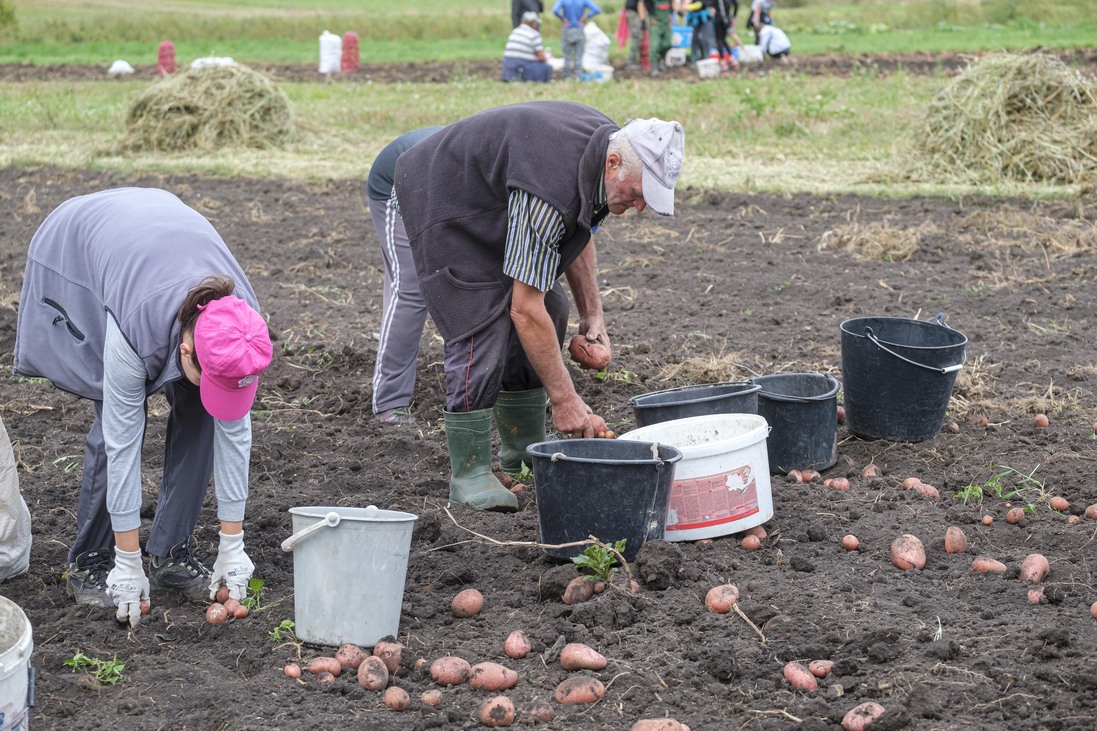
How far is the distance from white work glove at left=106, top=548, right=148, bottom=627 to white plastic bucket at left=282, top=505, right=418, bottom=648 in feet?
1.53

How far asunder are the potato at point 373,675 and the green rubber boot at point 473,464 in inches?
48.8

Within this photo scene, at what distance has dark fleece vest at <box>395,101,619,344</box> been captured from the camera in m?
3.73

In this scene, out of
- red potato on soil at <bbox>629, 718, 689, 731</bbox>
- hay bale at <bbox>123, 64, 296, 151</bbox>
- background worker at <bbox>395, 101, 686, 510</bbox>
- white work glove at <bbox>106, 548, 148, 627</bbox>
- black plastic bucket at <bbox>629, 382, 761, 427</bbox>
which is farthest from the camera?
hay bale at <bbox>123, 64, 296, 151</bbox>

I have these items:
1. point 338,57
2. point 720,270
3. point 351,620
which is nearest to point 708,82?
point 338,57

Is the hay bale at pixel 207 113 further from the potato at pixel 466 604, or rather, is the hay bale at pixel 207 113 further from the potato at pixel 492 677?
the potato at pixel 492 677

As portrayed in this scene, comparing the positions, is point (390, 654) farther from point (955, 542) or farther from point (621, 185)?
point (955, 542)

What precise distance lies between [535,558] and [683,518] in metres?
0.51

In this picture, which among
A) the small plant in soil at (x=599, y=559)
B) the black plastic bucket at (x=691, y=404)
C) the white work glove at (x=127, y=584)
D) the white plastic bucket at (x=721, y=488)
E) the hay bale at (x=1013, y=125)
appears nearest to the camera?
the white work glove at (x=127, y=584)

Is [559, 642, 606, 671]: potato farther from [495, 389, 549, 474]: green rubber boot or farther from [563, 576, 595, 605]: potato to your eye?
[495, 389, 549, 474]: green rubber boot

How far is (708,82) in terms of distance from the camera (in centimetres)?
1730

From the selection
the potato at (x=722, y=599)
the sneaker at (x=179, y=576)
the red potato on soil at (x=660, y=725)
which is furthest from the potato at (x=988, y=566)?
the sneaker at (x=179, y=576)

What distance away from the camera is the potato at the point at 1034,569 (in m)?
3.61

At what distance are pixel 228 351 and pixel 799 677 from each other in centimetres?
170

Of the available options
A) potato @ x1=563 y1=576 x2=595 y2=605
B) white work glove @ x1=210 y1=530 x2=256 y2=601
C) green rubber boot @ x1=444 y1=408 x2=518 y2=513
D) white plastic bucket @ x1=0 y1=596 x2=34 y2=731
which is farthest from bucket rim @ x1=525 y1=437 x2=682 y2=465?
white plastic bucket @ x1=0 y1=596 x2=34 y2=731
